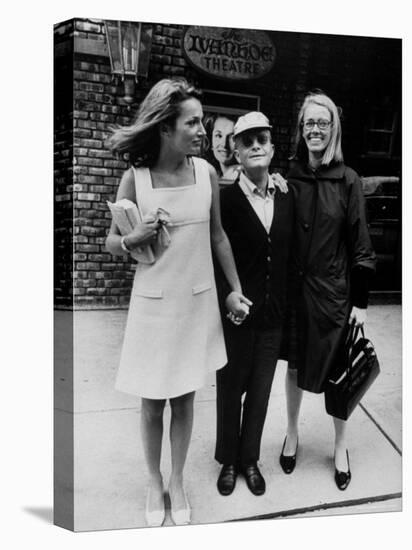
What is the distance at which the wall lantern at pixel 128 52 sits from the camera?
195 inches

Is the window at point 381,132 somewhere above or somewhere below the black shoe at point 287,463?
above

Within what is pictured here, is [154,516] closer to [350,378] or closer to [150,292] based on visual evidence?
[150,292]

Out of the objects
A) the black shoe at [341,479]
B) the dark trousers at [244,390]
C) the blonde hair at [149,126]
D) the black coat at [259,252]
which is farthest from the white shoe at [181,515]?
the blonde hair at [149,126]

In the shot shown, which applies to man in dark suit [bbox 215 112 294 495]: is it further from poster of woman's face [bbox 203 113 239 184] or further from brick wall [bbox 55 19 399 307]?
brick wall [bbox 55 19 399 307]

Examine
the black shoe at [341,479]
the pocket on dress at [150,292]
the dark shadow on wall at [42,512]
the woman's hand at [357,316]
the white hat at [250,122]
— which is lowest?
the dark shadow on wall at [42,512]

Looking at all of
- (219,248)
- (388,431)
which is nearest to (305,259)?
(219,248)

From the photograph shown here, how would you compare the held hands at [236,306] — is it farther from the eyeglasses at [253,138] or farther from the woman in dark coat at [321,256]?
the eyeglasses at [253,138]

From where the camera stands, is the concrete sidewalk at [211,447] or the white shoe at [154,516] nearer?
the concrete sidewalk at [211,447]

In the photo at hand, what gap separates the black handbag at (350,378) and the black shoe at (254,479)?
1.94ft

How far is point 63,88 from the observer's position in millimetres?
5008

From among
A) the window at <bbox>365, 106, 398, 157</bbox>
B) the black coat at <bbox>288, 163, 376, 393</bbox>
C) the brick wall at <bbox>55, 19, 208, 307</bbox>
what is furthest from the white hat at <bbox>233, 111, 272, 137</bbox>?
the window at <bbox>365, 106, 398, 157</bbox>

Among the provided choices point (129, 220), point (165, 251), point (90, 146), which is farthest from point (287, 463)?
point (90, 146)

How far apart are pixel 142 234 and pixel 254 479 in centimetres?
159

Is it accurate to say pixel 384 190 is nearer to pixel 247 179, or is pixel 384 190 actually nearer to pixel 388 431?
pixel 247 179
